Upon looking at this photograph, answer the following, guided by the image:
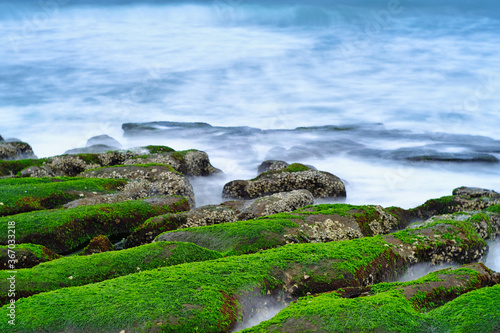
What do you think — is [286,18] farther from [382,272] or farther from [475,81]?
[382,272]

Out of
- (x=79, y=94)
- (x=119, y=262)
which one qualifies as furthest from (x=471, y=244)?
(x=79, y=94)

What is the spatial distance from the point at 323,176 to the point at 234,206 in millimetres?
2918

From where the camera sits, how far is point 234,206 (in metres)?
9.62

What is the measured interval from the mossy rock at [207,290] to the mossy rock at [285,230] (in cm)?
78

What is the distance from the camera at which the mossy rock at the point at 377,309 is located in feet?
15.0

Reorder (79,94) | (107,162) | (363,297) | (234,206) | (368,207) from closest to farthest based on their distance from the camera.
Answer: (363,297)
(368,207)
(234,206)
(107,162)
(79,94)

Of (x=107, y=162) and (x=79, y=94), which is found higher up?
(x=79, y=94)

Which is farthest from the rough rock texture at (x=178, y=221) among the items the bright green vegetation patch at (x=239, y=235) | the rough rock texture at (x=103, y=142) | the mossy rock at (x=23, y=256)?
the rough rock texture at (x=103, y=142)

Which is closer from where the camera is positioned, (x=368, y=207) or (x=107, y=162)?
(x=368, y=207)

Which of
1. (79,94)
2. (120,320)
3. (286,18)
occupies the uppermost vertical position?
(286,18)

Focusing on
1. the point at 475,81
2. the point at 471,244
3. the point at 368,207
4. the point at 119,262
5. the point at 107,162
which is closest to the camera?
the point at 119,262

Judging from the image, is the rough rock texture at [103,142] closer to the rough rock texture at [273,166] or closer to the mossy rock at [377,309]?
the rough rock texture at [273,166]

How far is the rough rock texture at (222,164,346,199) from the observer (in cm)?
1145

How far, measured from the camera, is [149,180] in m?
10.9
